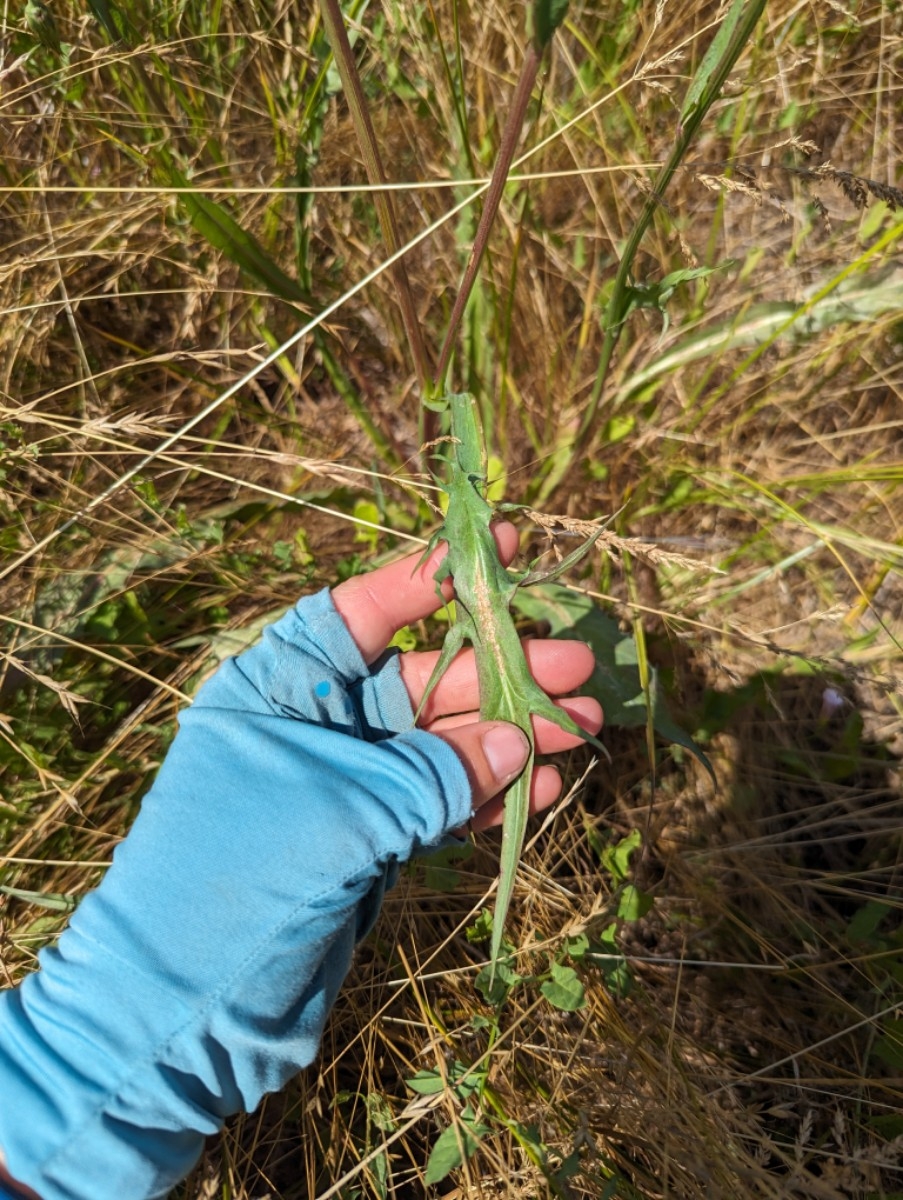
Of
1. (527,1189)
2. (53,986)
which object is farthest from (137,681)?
(527,1189)

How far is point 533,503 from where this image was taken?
7.05 ft

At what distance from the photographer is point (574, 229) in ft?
7.51

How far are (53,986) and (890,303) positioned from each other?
91.7 inches

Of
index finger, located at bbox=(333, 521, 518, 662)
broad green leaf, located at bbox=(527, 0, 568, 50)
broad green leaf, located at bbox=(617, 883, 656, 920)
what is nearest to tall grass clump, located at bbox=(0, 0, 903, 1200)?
broad green leaf, located at bbox=(617, 883, 656, 920)

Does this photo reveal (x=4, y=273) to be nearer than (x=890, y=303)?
Yes

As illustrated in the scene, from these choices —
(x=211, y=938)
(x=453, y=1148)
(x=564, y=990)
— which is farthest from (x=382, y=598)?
(x=453, y=1148)

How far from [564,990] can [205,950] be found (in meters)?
0.68

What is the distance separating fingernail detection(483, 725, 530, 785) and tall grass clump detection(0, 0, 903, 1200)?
1.04 ft

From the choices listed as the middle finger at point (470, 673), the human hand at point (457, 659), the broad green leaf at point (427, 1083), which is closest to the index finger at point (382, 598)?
the human hand at point (457, 659)

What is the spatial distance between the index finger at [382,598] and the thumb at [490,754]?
1.16ft

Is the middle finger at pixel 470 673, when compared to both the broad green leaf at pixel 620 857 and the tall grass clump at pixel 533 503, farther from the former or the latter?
the broad green leaf at pixel 620 857

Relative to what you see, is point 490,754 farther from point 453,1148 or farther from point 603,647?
point 453,1148

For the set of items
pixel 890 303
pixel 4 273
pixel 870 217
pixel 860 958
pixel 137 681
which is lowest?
pixel 860 958

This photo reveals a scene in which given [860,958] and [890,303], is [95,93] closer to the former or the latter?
[890,303]
